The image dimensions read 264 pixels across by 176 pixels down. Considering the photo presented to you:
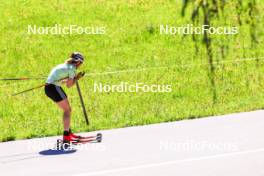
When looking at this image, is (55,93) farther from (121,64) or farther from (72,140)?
(121,64)

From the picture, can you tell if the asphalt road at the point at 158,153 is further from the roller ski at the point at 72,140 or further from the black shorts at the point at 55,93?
the black shorts at the point at 55,93

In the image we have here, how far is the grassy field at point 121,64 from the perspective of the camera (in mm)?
15727

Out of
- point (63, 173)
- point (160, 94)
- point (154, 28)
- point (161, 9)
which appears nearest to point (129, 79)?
point (160, 94)

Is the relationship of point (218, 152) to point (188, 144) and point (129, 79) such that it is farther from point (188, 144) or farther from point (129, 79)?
point (129, 79)

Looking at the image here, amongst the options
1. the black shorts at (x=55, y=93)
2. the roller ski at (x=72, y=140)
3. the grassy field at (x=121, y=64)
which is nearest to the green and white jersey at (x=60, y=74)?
the black shorts at (x=55, y=93)

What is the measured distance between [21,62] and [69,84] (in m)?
7.07

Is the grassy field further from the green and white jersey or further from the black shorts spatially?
the green and white jersey

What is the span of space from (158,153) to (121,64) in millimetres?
7810

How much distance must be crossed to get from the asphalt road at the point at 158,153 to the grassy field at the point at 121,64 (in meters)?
1.01

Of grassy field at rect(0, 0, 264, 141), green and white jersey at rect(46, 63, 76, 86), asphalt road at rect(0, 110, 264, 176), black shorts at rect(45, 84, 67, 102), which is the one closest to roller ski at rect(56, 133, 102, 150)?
asphalt road at rect(0, 110, 264, 176)

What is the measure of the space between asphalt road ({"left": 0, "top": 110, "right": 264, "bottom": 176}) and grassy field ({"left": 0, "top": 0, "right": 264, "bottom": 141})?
1.01 metres

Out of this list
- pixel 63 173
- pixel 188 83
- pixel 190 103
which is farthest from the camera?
pixel 188 83

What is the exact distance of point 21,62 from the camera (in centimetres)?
Result: 1952

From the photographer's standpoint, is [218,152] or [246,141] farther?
[246,141]
